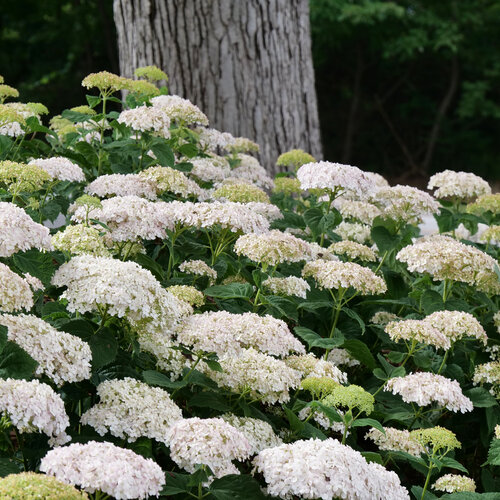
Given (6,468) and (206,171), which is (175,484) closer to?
(6,468)

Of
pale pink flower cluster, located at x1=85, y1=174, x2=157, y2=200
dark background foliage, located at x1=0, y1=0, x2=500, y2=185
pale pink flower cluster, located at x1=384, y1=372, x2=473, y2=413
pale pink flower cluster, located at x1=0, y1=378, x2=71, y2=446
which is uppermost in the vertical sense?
pale pink flower cluster, located at x1=85, y1=174, x2=157, y2=200

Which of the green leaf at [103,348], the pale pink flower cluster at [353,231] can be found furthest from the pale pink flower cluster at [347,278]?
the pale pink flower cluster at [353,231]

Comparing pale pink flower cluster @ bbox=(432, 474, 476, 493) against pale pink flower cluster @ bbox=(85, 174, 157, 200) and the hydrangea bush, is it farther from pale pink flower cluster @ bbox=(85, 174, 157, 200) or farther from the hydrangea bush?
pale pink flower cluster @ bbox=(85, 174, 157, 200)

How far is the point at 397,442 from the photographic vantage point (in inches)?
88.7

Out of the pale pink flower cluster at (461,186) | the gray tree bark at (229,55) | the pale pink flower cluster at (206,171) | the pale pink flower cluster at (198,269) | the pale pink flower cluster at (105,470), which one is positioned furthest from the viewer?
the gray tree bark at (229,55)

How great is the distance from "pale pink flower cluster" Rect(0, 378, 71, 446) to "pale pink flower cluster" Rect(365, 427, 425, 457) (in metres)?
1.02

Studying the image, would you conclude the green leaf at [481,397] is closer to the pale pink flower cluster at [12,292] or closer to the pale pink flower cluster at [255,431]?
the pale pink flower cluster at [255,431]

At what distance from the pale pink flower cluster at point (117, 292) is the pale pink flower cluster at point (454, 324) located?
997 mm

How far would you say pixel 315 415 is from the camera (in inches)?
88.5

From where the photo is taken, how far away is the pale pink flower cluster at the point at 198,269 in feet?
8.78

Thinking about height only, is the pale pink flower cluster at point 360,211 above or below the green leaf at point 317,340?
above

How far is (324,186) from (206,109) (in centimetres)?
253

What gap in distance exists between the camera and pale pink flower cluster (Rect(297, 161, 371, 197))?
288 cm

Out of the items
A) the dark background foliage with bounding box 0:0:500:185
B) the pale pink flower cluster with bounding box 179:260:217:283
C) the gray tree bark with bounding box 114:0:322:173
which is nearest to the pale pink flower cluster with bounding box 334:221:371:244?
the pale pink flower cluster with bounding box 179:260:217:283
